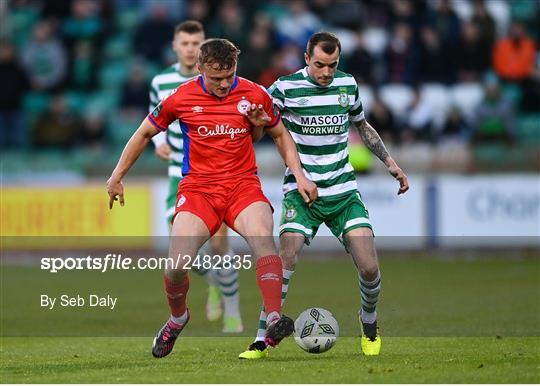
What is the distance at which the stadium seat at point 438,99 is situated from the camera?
69.2ft

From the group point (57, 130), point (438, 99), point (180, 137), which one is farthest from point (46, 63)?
point (180, 137)

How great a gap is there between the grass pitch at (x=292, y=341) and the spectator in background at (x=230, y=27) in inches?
188

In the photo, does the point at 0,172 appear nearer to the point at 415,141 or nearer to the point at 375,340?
the point at 415,141

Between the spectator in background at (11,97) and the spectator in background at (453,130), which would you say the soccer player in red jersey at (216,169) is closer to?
the spectator in background at (453,130)

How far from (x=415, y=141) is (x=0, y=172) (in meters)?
6.54

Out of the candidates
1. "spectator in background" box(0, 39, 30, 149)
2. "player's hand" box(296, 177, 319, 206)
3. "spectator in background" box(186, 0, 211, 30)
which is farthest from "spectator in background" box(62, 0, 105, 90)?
"player's hand" box(296, 177, 319, 206)

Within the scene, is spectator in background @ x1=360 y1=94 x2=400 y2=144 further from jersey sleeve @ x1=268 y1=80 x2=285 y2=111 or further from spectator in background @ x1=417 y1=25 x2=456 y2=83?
jersey sleeve @ x1=268 y1=80 x2=285 y2=111

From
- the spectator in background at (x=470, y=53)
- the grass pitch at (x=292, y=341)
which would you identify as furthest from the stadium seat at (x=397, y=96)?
the grass pitch at (x=292, y=341)

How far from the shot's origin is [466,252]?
20.3m

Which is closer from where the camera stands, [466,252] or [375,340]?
[375,340]

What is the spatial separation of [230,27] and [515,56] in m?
4.83

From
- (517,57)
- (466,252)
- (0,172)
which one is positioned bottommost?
(466,252)

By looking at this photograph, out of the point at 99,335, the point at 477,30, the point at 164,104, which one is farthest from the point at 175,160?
the point at 477,30

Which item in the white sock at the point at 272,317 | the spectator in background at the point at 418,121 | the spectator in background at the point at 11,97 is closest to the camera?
the white sock at the point at 272,317
